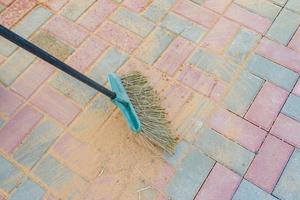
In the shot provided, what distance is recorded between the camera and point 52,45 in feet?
9.23

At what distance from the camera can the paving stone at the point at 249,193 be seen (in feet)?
7.51

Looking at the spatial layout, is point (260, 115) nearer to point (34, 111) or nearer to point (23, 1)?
point (34, 111)

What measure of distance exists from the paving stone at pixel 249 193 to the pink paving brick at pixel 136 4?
1.47m

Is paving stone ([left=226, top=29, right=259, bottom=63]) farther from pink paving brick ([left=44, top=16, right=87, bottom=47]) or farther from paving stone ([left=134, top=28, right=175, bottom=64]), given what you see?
pink paving brick ([left=44, top=16, right=87, bottom=47])

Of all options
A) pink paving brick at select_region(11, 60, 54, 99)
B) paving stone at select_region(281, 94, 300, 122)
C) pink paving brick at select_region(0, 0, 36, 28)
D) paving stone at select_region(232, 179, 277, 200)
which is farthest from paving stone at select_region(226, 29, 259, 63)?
pink paving brick at select_region(0, 0, 36, 28)

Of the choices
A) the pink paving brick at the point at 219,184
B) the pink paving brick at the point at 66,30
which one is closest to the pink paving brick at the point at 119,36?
the pink paving brick at the point at 66,30

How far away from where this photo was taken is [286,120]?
8.24ft

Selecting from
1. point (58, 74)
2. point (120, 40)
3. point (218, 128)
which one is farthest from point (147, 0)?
point (218, 128)

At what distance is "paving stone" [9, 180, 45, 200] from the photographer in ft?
7.60

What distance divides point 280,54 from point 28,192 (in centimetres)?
187

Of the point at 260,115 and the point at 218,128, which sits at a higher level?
the point at 260,115

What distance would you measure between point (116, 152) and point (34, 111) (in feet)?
2.01

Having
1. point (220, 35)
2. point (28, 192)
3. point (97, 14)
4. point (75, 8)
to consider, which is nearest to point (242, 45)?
point (220, 35)

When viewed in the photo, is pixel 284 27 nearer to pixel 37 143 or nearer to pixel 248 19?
pixel 248 19
